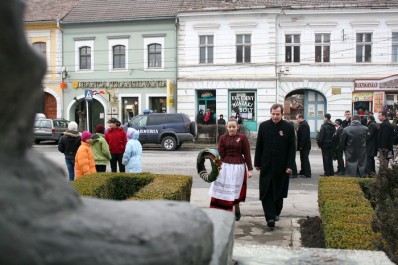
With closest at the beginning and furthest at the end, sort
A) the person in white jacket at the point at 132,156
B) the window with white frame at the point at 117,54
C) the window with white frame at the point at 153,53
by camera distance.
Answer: the person in white jacket at the point at 132,156 → the window with white frame at the point at 153,53 → the window with white frame at the point at 117,54

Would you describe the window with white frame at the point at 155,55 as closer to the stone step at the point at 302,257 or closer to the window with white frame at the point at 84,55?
the window with white frame at the point at 84,55

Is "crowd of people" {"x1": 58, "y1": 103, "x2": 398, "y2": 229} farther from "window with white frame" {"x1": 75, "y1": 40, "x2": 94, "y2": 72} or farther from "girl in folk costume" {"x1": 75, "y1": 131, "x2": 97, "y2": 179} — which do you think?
"window with white frame" {"x1": 75, "y1": 40, "x2": 94, "y2": 72}

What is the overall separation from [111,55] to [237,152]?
73.9ft

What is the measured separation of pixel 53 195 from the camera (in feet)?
4.65

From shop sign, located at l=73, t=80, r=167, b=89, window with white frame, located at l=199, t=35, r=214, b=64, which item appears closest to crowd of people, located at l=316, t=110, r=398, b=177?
window with white frame, located at l=199, t=35, r=214, b=64

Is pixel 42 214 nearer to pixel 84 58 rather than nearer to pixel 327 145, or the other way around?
→ pixel 327 145

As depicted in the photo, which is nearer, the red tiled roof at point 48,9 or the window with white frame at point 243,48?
the window with white frame at point 243,48

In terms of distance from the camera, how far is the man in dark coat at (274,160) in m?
6.70

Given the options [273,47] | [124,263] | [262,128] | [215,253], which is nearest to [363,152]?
[262,128]

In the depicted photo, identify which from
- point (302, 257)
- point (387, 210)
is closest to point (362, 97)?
point (387, 210)

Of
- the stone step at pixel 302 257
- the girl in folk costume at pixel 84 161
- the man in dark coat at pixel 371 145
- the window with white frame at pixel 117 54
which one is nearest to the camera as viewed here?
the stone step at pixel 302 257

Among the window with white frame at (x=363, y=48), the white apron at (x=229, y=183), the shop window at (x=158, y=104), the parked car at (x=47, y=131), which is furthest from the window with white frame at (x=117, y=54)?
the white apron at (x=229, y=183)

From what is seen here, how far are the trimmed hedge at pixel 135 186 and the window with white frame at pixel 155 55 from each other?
2012 centimetres

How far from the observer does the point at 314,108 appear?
1041 inches
